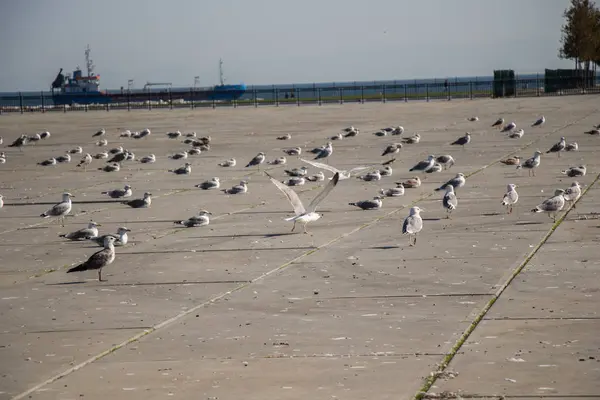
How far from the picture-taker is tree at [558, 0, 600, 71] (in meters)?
97.8

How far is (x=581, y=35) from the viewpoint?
324ft

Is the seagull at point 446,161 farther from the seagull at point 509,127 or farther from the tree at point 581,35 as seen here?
the tree at point 581,35

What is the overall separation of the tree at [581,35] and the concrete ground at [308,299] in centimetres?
7269

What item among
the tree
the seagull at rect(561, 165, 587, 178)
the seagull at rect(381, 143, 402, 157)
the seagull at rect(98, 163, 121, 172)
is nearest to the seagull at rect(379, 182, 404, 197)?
the seagull at rect(561, 165, 587, 178)

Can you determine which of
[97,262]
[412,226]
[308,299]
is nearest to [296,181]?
[412,226]

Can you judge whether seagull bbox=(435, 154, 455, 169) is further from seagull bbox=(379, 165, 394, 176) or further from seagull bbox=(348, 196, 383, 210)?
seagull bbox=(348, 196, 383, 210)

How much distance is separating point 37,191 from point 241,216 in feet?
30.1

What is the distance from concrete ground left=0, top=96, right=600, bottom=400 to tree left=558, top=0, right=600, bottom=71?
72.7 meters

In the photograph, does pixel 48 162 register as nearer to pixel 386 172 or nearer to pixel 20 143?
pixel 20 143

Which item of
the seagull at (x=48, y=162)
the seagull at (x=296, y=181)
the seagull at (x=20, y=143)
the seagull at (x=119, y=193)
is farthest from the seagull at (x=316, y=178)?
the seagull at (x=20, y=143)

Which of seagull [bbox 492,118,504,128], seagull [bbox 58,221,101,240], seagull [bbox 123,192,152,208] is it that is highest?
seagull [bbox 58,221,101,240]

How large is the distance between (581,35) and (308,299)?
90335 millimetres

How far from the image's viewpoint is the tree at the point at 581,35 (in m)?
97.8

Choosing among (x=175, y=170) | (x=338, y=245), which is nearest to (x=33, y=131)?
(x=175, y=170)
